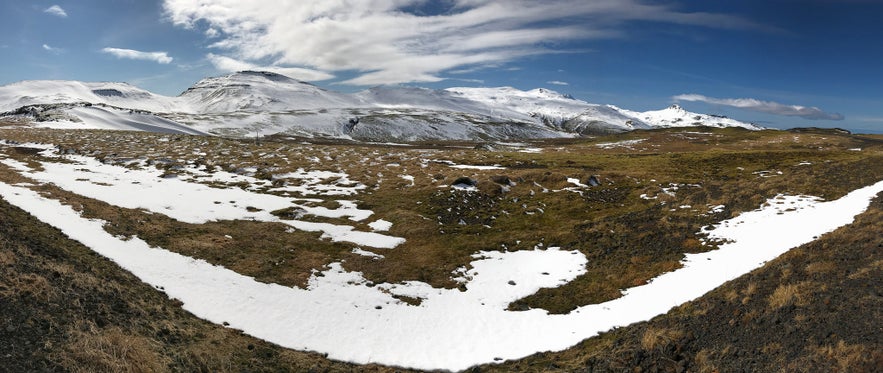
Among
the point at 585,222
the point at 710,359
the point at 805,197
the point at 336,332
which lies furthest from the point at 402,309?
the point at 805,197

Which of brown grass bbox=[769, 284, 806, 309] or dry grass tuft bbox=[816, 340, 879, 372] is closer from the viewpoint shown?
dry grass tuft bbox=[816, 340, 879, 372]

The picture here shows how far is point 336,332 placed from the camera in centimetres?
1942

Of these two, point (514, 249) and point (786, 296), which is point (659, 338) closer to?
point (786, 296)

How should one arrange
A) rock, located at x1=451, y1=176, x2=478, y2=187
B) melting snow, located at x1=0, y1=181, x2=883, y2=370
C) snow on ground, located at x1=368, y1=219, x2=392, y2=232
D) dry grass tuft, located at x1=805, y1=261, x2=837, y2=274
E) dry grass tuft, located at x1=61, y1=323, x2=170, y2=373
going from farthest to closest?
rock, located at x1=451, y1=176, x2=478, y2=187 < snow on ground, located at x1=368, y1=219, x2=392, y2=232 < melting snow, located at x1=0, y1=181, x2=883, y2=370 < dry grass tuft, located at x1=805, y1=261, x2=837, y2=274 < dry grass tuft, located at x1=61, y1=323, x2=170, y2=373

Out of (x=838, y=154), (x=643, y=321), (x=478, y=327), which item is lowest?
(x=478, y=327)

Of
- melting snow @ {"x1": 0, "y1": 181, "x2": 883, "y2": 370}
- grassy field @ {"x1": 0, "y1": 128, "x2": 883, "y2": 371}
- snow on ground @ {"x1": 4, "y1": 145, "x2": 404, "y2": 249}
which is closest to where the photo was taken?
grassy field @ {"x1": 0, "y1": 128, "x2": 883, "y2": 371}

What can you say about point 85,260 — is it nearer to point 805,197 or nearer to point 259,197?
point 259,197

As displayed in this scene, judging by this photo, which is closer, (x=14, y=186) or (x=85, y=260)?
(x=85, y=260)

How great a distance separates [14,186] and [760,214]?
60028mm

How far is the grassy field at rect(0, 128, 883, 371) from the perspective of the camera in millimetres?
12344

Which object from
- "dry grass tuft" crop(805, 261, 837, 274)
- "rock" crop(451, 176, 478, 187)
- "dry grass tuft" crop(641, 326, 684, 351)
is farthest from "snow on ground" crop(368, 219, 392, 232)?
"dry grass tuft" crop(805, 261, 837, 274)

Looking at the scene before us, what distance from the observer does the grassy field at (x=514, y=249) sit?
12.3 m

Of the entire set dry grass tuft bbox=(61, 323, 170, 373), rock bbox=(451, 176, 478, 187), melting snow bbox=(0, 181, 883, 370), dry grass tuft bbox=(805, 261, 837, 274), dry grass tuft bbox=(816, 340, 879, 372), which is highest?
rock bbox=(451, 176, 478, 187)

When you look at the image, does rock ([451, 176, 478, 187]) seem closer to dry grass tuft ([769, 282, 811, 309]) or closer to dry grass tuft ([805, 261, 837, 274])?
dry grass tuft ([805, 261, 837, 274])
